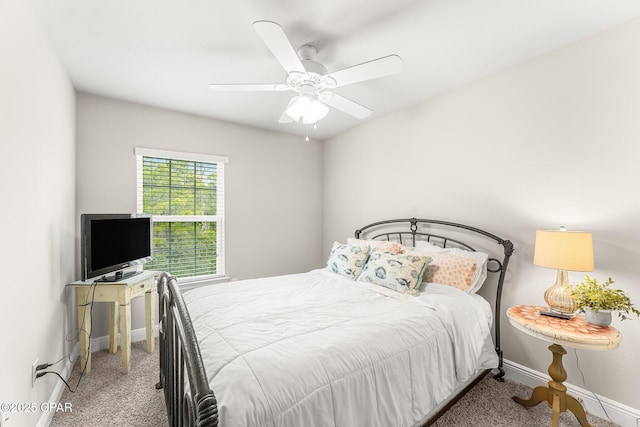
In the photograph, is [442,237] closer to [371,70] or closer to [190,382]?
[371,70]

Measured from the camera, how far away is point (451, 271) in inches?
94.5

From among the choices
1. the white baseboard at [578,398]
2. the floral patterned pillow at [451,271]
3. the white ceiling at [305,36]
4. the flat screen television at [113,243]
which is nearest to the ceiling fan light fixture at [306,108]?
the white ceiling at [305,36]

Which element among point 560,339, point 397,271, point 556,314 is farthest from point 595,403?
point 397,271

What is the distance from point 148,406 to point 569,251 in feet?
9.78

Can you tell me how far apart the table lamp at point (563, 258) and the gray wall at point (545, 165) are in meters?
0.32

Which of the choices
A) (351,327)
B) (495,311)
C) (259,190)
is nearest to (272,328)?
(351,327)

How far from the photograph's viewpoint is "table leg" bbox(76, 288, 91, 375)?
236 cm

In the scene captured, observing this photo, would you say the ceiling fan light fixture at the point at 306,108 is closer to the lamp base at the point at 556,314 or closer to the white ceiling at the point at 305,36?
the white ceiling at the point at 305,36

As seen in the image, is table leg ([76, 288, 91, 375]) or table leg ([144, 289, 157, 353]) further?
table leg ([144, 289, 157, 353])

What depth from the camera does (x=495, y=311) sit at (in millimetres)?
2453

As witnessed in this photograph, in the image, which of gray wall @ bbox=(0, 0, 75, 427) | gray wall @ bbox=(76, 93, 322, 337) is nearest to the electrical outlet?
gray wall @ bbox=(0, 0, 75, 427)

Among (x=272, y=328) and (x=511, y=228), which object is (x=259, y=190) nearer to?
(x=272, y=328)

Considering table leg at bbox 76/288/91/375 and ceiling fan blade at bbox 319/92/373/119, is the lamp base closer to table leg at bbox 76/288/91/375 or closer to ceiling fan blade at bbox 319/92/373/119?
ceiling fan blade at bbox 319/92/373/119

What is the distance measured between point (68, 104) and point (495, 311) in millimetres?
4071
